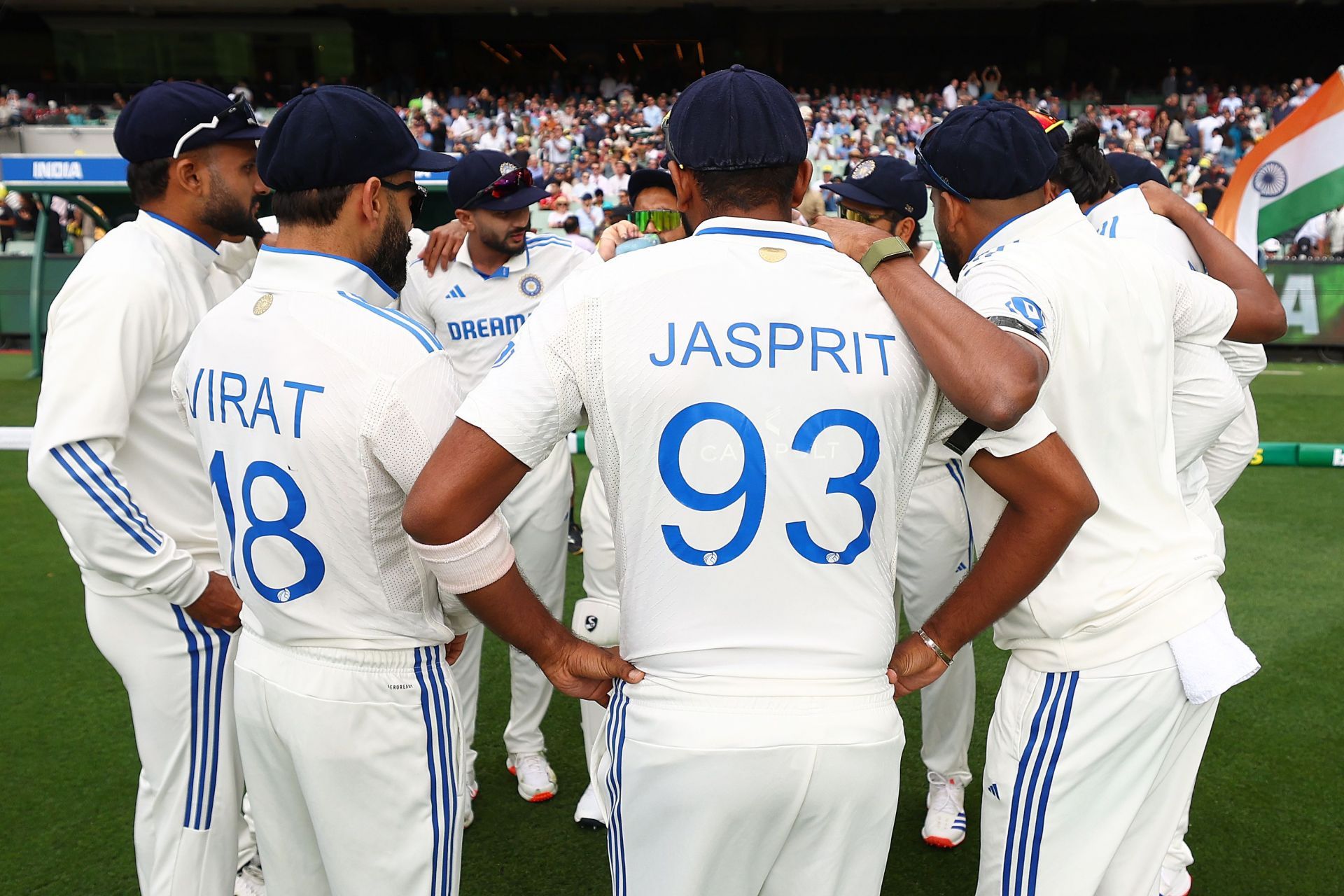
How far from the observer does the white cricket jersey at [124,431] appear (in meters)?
2.65

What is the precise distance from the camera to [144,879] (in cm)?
297

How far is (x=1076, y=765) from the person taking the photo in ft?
7.80

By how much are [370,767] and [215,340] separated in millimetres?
970

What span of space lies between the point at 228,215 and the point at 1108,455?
8.25 ft

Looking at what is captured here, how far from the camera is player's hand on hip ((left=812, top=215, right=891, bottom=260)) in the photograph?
214 centimetres

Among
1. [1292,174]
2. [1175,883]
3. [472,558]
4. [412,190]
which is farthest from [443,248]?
[1292,174]

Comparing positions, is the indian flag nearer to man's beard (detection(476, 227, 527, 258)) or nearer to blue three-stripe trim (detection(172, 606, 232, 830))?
man's beard (detection(476, 227, 527, 258))

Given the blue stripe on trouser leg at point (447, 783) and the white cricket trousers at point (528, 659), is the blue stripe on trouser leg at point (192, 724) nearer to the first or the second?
the blue stripe on trouser leg at point (447, 783)

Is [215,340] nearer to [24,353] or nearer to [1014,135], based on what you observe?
[1014,135]

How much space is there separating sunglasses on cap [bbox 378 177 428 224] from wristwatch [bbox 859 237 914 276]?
1096 mm

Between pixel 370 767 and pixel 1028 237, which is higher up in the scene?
pixel 1028 237

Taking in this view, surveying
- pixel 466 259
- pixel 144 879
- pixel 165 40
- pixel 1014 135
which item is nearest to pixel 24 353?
pixel 466 259

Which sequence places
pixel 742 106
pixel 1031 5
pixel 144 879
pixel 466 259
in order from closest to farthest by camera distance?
1. pixel 742 106
2. pixel 144 879
3. pixel 466 259
4. pixel 1031 5

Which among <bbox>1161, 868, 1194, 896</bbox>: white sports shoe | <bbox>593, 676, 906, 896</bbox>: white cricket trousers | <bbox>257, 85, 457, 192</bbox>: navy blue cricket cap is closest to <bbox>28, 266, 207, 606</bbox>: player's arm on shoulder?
<bbox>257, 85, 457, 192</bbox>: navy blue cricket cap
